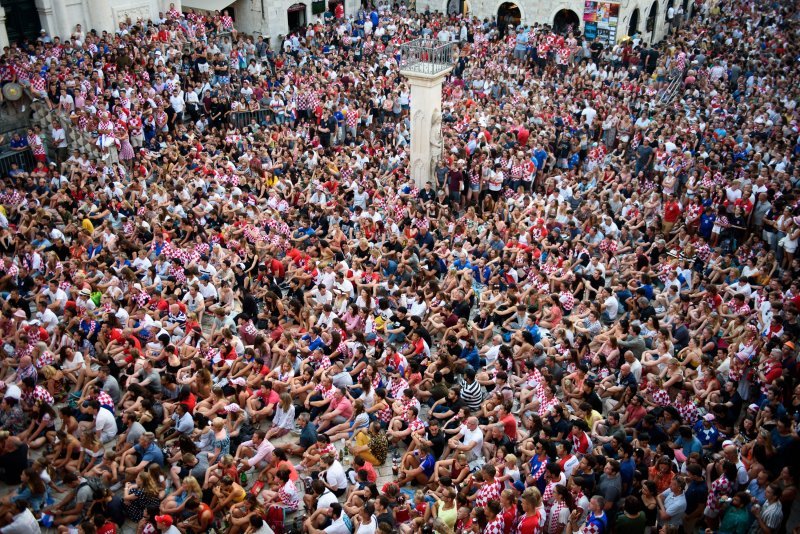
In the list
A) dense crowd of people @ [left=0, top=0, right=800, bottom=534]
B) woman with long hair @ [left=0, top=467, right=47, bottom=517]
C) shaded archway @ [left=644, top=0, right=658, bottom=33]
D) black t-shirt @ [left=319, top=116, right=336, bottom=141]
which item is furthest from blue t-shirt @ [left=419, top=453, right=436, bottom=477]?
shaded archway @ [left=644, top=0, right=658, bottom=33]

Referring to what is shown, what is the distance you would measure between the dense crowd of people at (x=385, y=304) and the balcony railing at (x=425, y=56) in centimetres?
211

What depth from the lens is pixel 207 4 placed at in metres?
29.0

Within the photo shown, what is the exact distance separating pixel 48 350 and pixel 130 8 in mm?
16897

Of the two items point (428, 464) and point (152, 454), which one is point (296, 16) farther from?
point (428, 464)

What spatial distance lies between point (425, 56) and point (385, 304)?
7.52m

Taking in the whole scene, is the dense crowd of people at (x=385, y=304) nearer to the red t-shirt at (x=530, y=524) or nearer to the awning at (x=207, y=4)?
the red t-shirt at (x=530, y=524)

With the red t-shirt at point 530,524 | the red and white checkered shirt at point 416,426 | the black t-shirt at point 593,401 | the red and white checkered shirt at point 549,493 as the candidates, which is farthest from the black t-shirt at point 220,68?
the red t-shirt at point 530,524

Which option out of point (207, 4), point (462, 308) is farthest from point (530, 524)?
point (207, 4)

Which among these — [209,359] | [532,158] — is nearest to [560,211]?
[532,158]

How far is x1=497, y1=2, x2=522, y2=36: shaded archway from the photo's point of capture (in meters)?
34.9

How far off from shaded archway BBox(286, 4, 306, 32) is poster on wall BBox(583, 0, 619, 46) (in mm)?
12144

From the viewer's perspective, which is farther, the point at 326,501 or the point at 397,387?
the point at 397,387

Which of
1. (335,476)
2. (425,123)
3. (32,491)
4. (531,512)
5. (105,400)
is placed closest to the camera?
(531,512)

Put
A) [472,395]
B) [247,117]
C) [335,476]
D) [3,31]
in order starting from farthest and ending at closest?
1. [247,117]
2. [3,31]
3. [472,395]
4. [335,476]
